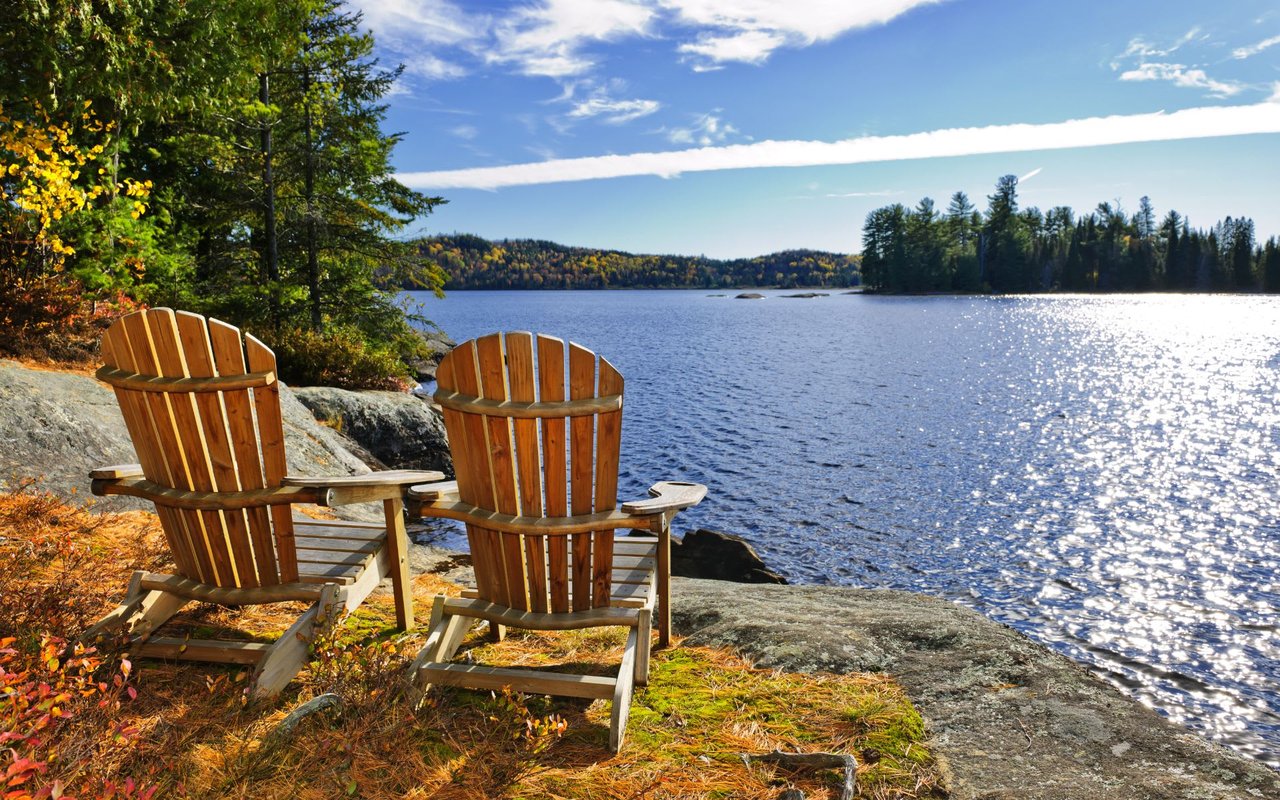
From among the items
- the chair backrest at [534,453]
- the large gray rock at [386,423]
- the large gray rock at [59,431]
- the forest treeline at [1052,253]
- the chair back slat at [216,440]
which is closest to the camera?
the chair backrest at [534,453]

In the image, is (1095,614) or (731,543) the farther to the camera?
(731,543)

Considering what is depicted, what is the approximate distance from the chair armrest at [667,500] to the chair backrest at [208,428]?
1.59 meters

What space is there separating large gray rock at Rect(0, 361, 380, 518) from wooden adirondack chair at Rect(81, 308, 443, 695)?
2.60 meters

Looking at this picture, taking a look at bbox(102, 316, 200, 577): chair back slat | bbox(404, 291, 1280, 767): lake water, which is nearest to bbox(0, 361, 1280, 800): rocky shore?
bbox(102, 316, 200, 577): chair back slat

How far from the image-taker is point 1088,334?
4975 centimetres

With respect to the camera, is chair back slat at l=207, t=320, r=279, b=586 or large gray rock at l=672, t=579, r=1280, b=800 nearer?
large gray rock at l=672, t=579, r=1280, b=800

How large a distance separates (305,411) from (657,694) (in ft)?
26.2

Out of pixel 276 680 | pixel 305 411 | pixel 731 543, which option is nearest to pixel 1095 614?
pixel 731 543

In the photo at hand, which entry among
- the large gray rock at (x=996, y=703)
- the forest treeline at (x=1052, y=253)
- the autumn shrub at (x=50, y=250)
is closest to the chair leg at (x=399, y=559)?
the large gray rock at (x=996, y=703)

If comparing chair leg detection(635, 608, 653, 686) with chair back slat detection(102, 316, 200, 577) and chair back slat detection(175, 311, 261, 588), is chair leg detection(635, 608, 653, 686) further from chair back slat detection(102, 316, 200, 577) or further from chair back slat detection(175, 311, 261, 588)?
chair back slat detection(102, 316, 200, 577)

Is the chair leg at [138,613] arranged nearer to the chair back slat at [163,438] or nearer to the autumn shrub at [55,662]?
the autumn shrub at [55,662]

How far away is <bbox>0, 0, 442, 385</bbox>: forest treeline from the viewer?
8008 mm

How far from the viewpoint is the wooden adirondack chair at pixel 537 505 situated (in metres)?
2.95

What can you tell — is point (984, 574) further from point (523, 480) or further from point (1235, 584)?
point (523, 480)
